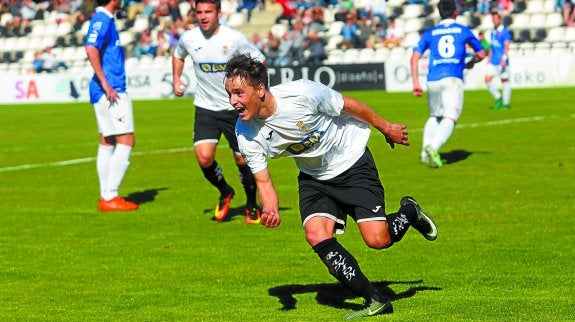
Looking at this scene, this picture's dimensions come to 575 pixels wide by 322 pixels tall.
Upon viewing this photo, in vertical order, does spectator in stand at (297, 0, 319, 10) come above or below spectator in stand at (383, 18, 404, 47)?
above

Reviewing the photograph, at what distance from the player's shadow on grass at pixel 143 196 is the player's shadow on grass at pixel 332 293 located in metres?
6.36

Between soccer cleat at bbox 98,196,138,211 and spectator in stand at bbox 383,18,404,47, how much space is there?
97.8 ft

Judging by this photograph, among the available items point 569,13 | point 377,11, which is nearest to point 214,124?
point 569,13

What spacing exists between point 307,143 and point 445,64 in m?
10.00

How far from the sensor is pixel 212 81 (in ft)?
42.1

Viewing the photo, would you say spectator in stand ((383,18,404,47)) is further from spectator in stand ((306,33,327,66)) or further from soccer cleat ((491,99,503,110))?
soccer cleat ((491,99,503,110))

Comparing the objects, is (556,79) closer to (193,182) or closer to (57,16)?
(193,182)

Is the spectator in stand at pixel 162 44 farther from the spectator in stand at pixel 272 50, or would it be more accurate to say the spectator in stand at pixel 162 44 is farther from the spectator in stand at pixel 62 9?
the spectator in stand at pixel 62 9

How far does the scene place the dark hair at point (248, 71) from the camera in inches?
298

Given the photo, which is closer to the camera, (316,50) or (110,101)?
(110,101)

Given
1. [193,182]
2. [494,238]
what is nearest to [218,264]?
[494,238]

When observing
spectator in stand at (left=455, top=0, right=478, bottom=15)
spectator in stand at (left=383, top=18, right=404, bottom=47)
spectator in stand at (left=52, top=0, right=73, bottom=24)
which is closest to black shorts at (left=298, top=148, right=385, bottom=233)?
spectator in stand at (left=383, top=18, right=404, bottom=47)

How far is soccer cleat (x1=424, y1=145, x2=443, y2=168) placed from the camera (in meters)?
17.5

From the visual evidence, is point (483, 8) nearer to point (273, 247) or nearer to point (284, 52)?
point (284, 52)
